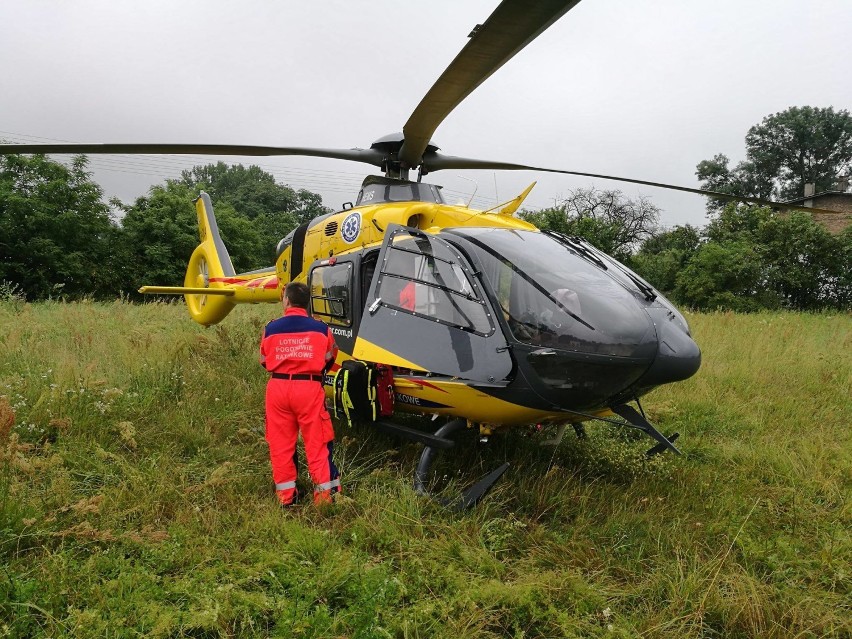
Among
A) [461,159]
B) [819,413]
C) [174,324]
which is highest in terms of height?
[461,159]

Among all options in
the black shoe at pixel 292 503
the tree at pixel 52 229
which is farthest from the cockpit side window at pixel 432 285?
the tree at pixel 52 229

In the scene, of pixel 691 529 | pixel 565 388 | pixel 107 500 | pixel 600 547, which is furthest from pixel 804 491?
pixel 107 500

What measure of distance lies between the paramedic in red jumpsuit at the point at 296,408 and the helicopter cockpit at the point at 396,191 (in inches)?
70.3

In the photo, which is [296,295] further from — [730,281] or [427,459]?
[730,281]

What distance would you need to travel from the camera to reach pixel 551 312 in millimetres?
3406

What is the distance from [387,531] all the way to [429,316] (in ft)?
4.63

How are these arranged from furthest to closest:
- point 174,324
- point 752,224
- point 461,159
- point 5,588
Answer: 1. point 752,224
2. point 174,324
3. point 461,159
4. point 5,588

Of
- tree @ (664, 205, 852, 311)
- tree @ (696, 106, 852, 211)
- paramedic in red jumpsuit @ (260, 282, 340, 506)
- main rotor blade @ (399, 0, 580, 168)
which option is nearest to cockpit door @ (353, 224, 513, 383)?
paramedic in red jumpsuit @ (260, 282, 340, 506)

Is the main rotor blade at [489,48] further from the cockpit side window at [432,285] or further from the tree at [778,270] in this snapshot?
the tree at [778,270]

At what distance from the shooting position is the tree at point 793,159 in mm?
45219

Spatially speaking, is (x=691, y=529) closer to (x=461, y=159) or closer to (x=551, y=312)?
(x=551, y=312)

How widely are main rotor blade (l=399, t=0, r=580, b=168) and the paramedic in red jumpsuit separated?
1746mm

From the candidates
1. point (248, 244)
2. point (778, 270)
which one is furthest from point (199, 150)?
point (248, 244)

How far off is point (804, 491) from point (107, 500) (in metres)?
5.07
